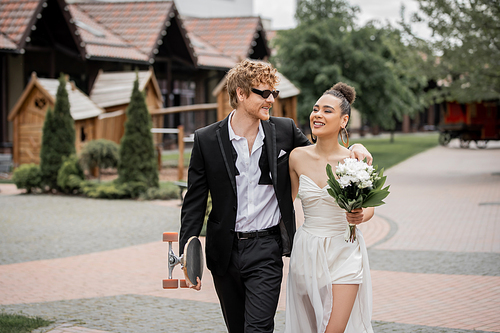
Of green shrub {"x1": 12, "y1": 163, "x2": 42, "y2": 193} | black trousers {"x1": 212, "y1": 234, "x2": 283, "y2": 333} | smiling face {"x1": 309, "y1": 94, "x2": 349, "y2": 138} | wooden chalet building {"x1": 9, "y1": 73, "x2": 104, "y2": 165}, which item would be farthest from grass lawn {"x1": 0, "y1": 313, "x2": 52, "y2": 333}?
wooden chalet building {"x1": 9, "y1": 73, "x2": 104, "y2": 165}

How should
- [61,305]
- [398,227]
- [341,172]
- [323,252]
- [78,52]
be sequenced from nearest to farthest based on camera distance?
[341,172] < [323,252] < [61,305] < [398,227] < [78,52]

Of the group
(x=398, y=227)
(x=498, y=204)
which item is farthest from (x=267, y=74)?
(x=498, y=204)

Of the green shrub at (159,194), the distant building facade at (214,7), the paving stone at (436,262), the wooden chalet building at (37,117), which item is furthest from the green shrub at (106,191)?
the distant building facade at (214,7)

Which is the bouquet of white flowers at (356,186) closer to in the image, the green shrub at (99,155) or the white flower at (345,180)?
the white flower at (345,180)

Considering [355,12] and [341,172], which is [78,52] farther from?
[341,172]

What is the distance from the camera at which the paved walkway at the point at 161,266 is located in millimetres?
5645

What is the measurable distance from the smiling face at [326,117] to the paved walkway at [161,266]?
2.33 metres

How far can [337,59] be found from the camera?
2716cm

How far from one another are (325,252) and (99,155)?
12.9 m

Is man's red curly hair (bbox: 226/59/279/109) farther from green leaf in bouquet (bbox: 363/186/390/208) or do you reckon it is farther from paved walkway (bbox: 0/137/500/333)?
paved walkway (bbox: 0/137/500/333)

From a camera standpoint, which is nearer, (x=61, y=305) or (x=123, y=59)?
(x=61, y=305)

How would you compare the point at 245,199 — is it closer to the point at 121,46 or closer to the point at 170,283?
the point at 170,283

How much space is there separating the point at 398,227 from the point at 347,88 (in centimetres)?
743

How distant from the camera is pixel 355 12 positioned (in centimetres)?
2848
